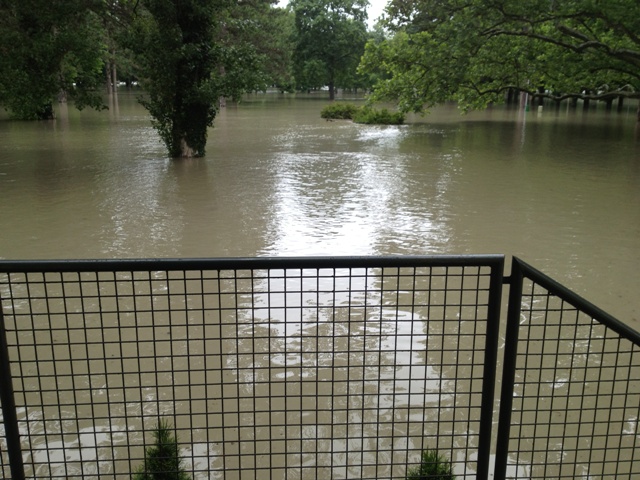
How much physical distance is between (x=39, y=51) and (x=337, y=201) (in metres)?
8.58

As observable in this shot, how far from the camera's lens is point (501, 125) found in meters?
31.9

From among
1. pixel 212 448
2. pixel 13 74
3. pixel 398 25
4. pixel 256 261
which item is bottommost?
pixel 212 448

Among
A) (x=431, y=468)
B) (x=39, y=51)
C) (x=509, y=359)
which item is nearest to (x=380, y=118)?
(x=39, y=51)

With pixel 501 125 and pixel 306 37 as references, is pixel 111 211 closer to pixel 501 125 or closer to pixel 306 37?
pixel 501 125

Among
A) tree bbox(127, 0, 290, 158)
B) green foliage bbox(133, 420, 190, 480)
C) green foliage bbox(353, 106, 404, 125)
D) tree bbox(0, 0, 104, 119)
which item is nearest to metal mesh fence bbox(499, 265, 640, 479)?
green foliage bbox(133, 420, 190, 480)

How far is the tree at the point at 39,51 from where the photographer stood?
14.9 meters

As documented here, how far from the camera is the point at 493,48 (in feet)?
68.4

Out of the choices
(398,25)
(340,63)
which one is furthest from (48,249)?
(340,63)

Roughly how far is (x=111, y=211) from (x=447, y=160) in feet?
35.0

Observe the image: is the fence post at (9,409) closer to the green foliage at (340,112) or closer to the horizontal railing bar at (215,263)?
the horizontal railing bar at (215,263)

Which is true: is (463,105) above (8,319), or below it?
above

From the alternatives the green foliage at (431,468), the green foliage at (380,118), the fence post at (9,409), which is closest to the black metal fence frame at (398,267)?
the fence post at (9,409)

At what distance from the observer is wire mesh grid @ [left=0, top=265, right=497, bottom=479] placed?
298cm

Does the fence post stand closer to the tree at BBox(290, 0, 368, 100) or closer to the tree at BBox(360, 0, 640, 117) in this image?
the tree at BBox(360, 0, 640, 117)
